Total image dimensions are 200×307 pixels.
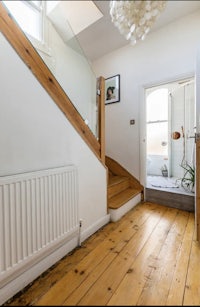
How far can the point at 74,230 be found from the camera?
1.58 m

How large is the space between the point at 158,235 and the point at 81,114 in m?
1.58

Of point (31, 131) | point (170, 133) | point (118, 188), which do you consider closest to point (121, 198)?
point (118, 188)

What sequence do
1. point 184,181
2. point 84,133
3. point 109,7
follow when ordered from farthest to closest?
point 184,181 < point 84,133 < point 109,7

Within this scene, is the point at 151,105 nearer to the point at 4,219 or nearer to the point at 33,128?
the point at 33,128

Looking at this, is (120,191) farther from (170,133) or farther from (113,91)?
(170,133)

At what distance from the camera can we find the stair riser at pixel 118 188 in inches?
100

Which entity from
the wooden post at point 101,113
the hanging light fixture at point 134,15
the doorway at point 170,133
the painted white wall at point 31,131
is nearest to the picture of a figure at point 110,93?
the wooden post at point 101,113

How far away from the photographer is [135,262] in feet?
4.63

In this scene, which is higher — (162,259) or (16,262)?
(16,262)

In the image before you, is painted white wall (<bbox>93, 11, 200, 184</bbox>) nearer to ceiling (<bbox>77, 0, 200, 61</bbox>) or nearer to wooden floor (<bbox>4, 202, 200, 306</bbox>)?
wooden floor (<bbox>4, 202, 200, 306</bbox>)

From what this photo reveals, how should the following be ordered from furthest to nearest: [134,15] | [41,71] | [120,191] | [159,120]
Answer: [159,120]
[120,191]
[41,71]
[134,15]

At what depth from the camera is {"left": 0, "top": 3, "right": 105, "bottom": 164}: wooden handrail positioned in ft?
3.65

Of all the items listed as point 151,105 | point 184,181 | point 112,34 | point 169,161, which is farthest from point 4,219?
point 151,105

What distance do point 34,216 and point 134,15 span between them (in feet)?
Result: 4.18
